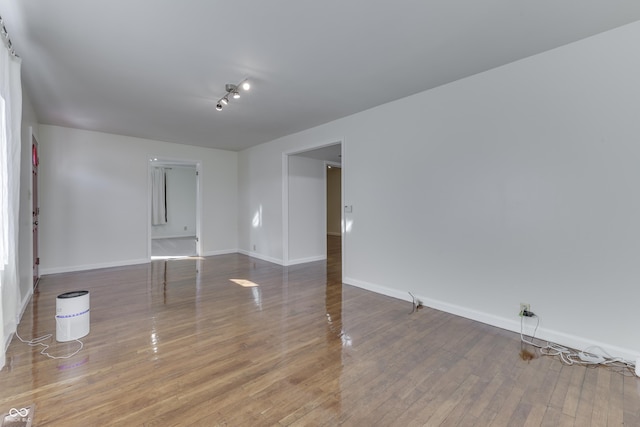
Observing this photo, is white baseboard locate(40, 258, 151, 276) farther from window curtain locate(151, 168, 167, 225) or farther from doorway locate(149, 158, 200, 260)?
window curtain locate(151, 168, 167, 225)

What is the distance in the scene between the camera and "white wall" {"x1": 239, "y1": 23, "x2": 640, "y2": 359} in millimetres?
2174

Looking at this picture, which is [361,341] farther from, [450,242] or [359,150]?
[359,150]

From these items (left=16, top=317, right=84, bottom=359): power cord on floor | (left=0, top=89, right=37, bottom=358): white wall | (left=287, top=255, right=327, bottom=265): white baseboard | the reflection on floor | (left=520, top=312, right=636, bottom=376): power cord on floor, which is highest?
(left=0, top=89, right=37, bottom=358): white wall

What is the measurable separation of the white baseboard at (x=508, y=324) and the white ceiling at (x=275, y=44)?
2430 mm

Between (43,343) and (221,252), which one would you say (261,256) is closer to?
(221,252)

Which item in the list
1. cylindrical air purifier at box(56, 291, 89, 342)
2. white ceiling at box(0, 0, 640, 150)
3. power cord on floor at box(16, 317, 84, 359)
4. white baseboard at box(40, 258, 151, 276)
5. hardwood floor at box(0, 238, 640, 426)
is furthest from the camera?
white baseboard at box(40, 258, 151, 276)

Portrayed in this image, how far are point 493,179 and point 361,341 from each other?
201cm

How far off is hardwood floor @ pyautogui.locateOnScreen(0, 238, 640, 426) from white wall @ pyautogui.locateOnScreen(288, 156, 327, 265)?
7.76 feet

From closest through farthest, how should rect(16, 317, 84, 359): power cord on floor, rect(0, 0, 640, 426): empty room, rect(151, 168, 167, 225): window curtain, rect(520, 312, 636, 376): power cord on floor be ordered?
rect(0, 0, 640, 426): empty room
rect(520, 312, 636, 376): power cord on floor
rect(16, 317, 84, 359): power cord on floor
rect(151, 168, 167, 225): window curtain

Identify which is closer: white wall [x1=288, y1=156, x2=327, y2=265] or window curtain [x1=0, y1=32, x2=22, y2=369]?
window curtain [x1=0, y1=32, x2=22, y2=369]

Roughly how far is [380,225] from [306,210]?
7.69 ft

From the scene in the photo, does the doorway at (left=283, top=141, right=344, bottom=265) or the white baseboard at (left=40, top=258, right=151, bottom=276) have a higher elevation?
the doorway at (left=283, top=141, right=344, bottom=265)

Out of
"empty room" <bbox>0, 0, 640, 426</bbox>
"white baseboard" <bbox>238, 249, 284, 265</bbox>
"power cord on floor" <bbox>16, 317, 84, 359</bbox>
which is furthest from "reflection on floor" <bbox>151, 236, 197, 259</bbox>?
"power cord on floor" <bbox>16, 317, 84, 359</bbox>

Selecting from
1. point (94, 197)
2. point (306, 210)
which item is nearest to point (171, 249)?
point (94, 197)
